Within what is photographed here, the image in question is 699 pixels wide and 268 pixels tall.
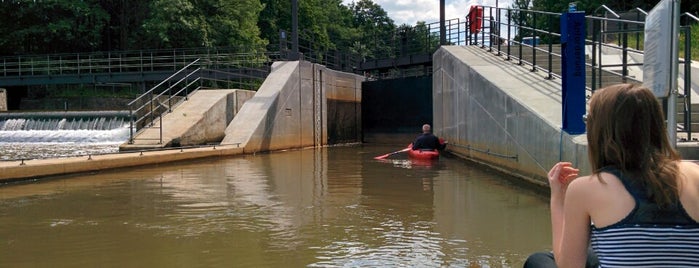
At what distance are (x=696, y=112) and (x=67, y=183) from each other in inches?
359

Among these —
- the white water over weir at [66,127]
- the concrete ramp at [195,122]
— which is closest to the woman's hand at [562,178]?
the concrete ramp at [195,122]

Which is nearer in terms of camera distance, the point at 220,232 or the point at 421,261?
the point at 421,261

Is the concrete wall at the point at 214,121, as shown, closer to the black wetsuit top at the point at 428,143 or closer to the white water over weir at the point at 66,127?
the white water over weir at the point at 66,127

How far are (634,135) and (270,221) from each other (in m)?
5.01

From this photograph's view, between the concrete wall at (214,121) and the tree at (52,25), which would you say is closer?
the concrete wall at (214,121)

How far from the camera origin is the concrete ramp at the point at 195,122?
1620 cm

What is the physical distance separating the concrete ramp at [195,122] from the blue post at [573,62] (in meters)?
10.7

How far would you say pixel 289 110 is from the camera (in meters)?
19.6

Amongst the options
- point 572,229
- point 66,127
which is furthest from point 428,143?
point 66,127

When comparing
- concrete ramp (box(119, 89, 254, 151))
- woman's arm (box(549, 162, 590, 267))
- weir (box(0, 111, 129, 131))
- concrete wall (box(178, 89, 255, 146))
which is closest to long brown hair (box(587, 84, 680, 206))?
woman's arm (box(549, 162, 590, 267))

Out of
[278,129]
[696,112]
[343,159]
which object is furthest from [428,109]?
[696,112]

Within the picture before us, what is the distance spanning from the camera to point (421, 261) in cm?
479

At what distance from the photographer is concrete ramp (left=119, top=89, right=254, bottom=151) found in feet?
53.2

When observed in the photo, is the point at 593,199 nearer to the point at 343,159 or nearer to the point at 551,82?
the point at 551,82
